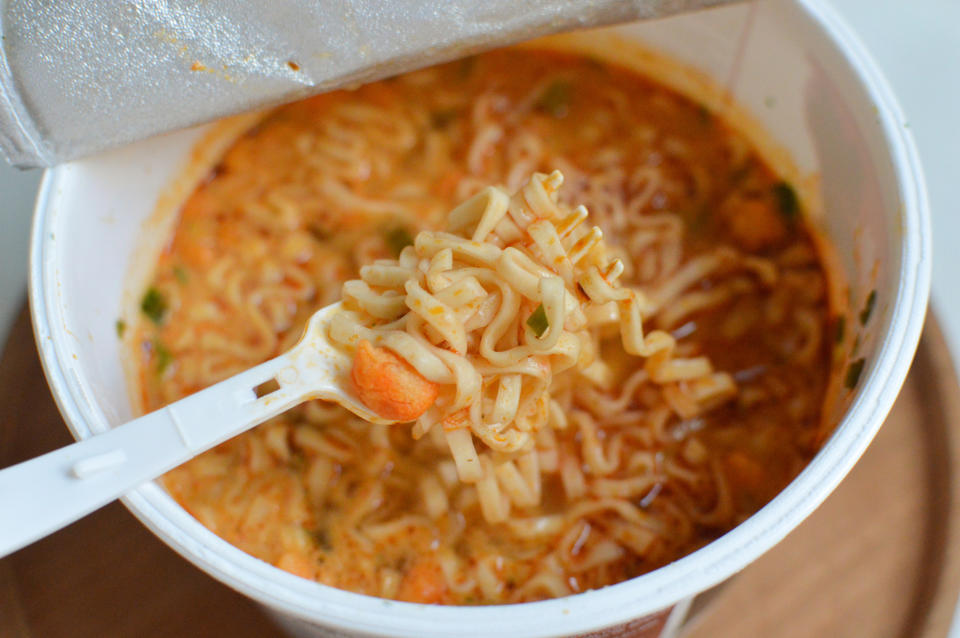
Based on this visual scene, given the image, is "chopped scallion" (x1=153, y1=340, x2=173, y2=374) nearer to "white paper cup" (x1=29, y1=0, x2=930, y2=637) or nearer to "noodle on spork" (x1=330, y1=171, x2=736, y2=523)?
"white paper cup" (x1=29, y1=0, x2=930, y2=637)

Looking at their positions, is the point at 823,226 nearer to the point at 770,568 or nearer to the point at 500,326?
the point at 770,568

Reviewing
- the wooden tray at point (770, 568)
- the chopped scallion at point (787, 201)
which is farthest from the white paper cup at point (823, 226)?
the wooden tray at point (770, 568)

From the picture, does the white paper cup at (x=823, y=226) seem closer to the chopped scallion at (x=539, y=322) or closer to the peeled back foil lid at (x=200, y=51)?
the peeled back foil lid at (x=200, y=51)

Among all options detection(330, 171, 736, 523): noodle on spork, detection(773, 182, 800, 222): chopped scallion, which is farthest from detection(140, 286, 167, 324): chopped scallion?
detection(773, 182, 800, 222): chopped scallion

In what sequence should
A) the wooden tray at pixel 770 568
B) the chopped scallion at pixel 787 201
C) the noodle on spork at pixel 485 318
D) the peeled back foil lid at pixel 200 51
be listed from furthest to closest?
the chopped scallion at pixel 787 201
the wooden tray at pixel 770 568
the peeled back foil lid at pixel 200 51
the noodle on spork at pixel 485 318

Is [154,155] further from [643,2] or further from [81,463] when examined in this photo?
[643,2]

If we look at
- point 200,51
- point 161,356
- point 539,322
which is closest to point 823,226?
point 539,322
